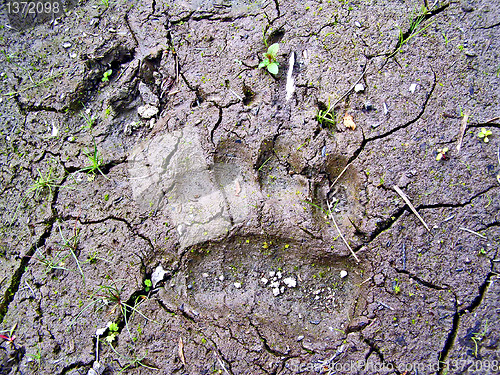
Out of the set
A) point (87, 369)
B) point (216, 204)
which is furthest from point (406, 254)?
point (87, 369)

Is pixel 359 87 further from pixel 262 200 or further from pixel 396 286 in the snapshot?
pixel 396 286

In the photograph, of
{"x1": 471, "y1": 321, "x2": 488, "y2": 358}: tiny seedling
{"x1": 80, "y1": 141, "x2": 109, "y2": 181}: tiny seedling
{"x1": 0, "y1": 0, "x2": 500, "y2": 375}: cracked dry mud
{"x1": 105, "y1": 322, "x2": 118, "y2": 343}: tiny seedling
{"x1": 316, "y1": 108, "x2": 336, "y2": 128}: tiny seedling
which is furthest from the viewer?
{"x1": 80, "y1": 141, "x2": 109, "y2": 181}: tiny seedling

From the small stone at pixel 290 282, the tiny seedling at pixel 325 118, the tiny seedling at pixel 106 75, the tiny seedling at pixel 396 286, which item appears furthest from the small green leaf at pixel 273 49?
the tiny seedling at pixel 396 286

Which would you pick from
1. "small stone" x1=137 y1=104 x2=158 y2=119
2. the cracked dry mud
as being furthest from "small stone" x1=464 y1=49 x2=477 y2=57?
"small stone" x1=137 y1=104 x2=158 y2=119

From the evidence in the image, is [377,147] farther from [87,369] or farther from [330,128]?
[87,369]

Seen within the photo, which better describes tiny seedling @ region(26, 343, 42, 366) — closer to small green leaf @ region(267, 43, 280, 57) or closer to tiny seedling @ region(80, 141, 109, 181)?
tiny seedling @ region(80, 141, 109, 181)

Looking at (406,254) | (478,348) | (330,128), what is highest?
(330,128)

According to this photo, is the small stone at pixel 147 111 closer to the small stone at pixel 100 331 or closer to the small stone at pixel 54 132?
the small stone at pixel 54 132
